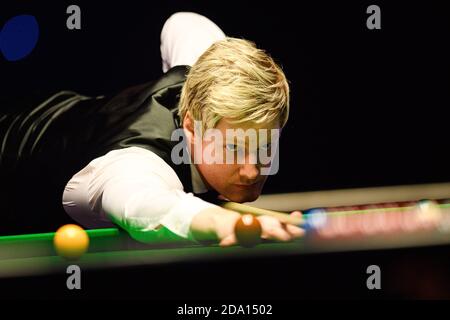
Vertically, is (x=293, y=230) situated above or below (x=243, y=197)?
below

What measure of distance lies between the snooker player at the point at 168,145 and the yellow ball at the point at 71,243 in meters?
0.16

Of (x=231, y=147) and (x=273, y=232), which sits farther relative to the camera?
(x=231, y=147)

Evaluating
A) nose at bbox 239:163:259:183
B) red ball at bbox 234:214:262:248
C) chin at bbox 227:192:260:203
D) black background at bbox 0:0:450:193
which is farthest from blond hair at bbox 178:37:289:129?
black background at bbox 0:0:450:193

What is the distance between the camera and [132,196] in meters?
3.30

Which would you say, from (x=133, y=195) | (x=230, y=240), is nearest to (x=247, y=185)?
(x=133, y=195)

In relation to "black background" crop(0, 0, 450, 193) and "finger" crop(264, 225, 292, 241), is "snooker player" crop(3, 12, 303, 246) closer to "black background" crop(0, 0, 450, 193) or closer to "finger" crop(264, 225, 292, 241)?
"finger" crop(264, 225, 292, 241)

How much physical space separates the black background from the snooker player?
101cm

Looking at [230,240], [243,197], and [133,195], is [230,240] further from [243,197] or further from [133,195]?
[243,197]

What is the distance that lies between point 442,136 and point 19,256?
2933mm

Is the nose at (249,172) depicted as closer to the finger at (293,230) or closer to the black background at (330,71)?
the finger at (293,230)

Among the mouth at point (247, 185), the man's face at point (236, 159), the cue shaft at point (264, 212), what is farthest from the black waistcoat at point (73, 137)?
the cue shaft at point (264, 212)

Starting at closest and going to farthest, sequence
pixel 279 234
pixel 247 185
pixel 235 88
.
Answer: pixel 279 234, pixel 235 88, pixel 247 185

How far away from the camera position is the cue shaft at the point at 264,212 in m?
3.15

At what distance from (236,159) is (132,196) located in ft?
1.84
